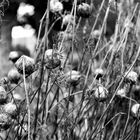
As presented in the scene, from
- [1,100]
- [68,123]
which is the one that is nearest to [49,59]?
[1,100]

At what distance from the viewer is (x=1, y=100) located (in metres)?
0.59

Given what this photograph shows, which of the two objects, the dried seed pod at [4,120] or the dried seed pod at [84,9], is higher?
the dried seed pod at [84,9]

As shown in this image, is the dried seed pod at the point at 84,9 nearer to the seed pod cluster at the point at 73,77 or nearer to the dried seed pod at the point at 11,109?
the seed pod cluster at the point at 73,77

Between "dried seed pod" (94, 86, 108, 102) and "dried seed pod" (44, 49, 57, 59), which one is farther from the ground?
"dried seed pod" (44, 49, 57, 59)

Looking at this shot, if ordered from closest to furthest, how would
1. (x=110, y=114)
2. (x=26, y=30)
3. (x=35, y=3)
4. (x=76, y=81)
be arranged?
(x=76, y=81), (x=110, y=114), (x=35, y=3), (x=26, y=30)

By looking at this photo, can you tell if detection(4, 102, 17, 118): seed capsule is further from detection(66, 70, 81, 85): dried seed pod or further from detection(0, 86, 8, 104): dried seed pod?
detection(66, 70, 81, 85): dried seed pod

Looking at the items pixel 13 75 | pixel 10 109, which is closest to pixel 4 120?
pixel 10 109

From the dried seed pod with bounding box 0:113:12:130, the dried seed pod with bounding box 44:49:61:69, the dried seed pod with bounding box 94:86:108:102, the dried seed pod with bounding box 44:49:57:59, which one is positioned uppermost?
the dried seed pod with bounding box 44:49:57:59

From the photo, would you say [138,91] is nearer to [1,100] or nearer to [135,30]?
[135,30]

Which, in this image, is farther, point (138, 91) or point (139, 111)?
point (138, 91)

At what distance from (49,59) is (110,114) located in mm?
408

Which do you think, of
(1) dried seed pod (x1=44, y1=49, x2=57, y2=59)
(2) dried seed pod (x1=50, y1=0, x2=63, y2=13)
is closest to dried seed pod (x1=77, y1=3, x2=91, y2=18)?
(2) dried seed pod (x1=50, y1=0, x2=63, y2=13)

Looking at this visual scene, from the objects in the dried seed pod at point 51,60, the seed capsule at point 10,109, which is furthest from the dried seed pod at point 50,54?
the seed capsule at point 10,109

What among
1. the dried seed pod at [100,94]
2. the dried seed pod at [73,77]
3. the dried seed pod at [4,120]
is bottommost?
the dried seed pod at [4,120]
